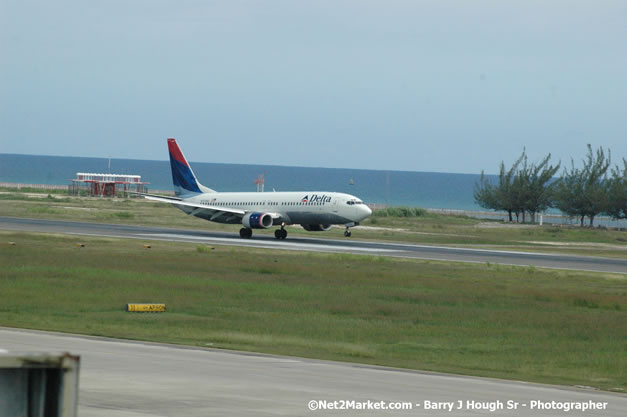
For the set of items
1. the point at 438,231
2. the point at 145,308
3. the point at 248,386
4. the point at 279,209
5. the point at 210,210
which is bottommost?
the point at 145,308


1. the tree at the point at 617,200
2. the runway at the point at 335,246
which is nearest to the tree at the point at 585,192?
the tree at the point at 617,200

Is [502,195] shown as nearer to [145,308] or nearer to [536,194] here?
[536,194]

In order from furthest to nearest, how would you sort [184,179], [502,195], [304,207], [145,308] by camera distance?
[502,195] < [184,179] < [304,207] < [145,308]

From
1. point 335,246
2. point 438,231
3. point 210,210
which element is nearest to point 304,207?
point 335,246

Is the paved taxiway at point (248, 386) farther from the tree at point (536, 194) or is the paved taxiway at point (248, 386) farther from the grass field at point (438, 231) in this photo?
the tree at point (536, 194)

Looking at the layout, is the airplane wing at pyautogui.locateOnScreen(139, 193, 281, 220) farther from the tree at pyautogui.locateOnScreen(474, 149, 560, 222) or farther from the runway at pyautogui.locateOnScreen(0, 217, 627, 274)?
the tree at pyautogui.locateOnScreen(474, 149, 560, 222)

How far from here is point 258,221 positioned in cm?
7281

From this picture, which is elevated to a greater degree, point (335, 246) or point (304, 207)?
point (304, 207)

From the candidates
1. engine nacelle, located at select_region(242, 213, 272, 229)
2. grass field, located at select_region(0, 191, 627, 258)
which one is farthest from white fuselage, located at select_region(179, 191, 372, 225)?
grass field, located at select_region(0, 191, 627, 258)

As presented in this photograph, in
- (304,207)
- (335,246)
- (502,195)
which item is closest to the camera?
(335,246)

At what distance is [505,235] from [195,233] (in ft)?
112

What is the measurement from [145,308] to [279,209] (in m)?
44.2

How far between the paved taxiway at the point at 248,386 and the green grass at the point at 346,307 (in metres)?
2.22

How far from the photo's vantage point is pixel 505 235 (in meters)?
94.5
